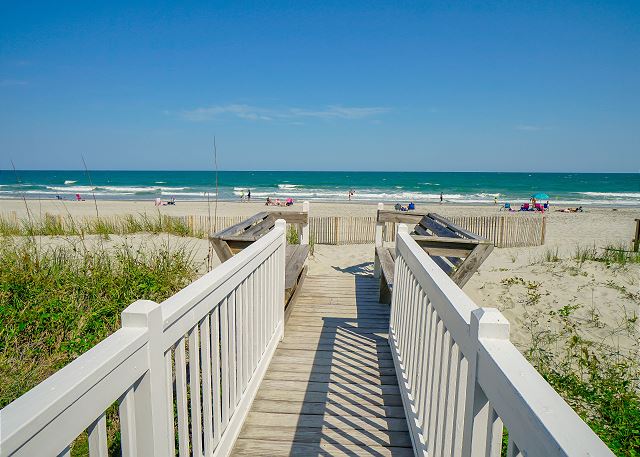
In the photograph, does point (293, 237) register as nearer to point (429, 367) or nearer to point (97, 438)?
point (429, 367)

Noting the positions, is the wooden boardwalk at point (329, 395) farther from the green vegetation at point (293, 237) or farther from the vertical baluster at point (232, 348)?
the green vegetation at point (293, 237)

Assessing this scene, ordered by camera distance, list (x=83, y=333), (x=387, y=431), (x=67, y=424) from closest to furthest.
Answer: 1. (x=67, y=424)
2. (x=387, y=431)
3. (x=83, y=333)

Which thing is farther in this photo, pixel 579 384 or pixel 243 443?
pixel 579 384

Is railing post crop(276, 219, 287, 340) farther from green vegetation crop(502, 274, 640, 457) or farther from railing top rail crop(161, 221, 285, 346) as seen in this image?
green vegetation crop(502, 274, 640, 457)

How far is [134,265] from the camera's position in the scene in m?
4.92

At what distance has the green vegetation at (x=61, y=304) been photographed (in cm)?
326

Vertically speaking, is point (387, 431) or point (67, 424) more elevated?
point (67, 424)

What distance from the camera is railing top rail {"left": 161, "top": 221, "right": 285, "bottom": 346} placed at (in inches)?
60.2

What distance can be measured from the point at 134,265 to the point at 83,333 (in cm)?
118

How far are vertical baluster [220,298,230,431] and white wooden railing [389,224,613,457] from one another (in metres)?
1.08

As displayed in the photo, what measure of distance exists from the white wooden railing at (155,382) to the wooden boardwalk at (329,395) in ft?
0.74

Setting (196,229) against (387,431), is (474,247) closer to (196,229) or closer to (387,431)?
(387,431)

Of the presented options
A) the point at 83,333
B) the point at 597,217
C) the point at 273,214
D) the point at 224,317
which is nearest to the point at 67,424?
the point at 224,317

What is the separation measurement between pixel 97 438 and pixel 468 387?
3.68 feet
